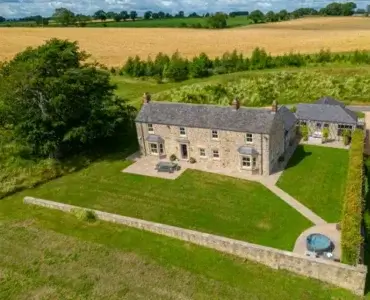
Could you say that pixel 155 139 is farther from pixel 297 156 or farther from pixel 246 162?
pixel 297 156

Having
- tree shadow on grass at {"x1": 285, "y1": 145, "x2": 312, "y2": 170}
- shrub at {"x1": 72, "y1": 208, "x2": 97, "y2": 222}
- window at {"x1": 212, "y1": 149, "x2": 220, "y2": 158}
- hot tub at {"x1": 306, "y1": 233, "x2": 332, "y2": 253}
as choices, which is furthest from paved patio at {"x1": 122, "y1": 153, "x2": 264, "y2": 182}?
hot tub at {"x1": 306, "y1": 233, "x2": 332, "y2": 253}

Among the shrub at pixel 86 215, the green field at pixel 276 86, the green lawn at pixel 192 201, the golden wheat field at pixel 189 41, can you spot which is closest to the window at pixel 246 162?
the green lawn at pixel 192 201

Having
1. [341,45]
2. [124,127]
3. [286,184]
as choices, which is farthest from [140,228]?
[341,45]

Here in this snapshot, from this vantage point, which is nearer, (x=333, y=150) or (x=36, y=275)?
(x=36, y=275)

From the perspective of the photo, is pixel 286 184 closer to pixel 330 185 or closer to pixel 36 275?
pixel 330 185

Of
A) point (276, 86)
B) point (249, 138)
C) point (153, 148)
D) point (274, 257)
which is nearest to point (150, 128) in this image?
point (153, 148)

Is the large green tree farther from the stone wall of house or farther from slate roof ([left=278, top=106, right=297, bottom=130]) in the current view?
slate roof ([left=278, top=106, right=297, bottom=130])
